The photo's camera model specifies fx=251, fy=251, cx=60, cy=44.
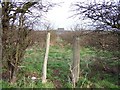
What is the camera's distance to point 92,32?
21.8 ft

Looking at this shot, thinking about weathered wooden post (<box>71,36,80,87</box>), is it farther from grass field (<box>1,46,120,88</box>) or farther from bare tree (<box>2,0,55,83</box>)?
bare tree (<box>2,0,55,83</box>)

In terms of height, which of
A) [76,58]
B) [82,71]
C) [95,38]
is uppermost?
[95,38]

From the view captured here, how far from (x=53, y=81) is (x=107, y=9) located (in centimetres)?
231

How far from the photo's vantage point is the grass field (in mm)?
6223

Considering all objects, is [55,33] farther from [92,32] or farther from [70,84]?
[70,84]

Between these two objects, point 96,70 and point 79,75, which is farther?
point 96,70

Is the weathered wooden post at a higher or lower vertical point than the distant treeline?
lower

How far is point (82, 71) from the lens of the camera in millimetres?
6785

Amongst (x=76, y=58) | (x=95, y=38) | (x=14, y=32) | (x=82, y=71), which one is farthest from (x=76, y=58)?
(x=14, y=32)

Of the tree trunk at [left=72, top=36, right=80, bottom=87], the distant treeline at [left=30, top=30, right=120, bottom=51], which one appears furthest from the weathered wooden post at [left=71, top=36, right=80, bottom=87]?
the distant treeline at [left=30, top=30, right=120, bottom=51]

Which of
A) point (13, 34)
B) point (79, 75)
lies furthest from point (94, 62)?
point (13, 34)

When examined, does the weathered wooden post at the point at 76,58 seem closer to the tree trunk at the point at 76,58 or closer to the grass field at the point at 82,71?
the tree trunk at the point at 76,58

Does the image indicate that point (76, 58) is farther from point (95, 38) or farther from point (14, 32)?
point (14, 32)

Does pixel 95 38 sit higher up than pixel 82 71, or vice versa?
pixel 95 38
